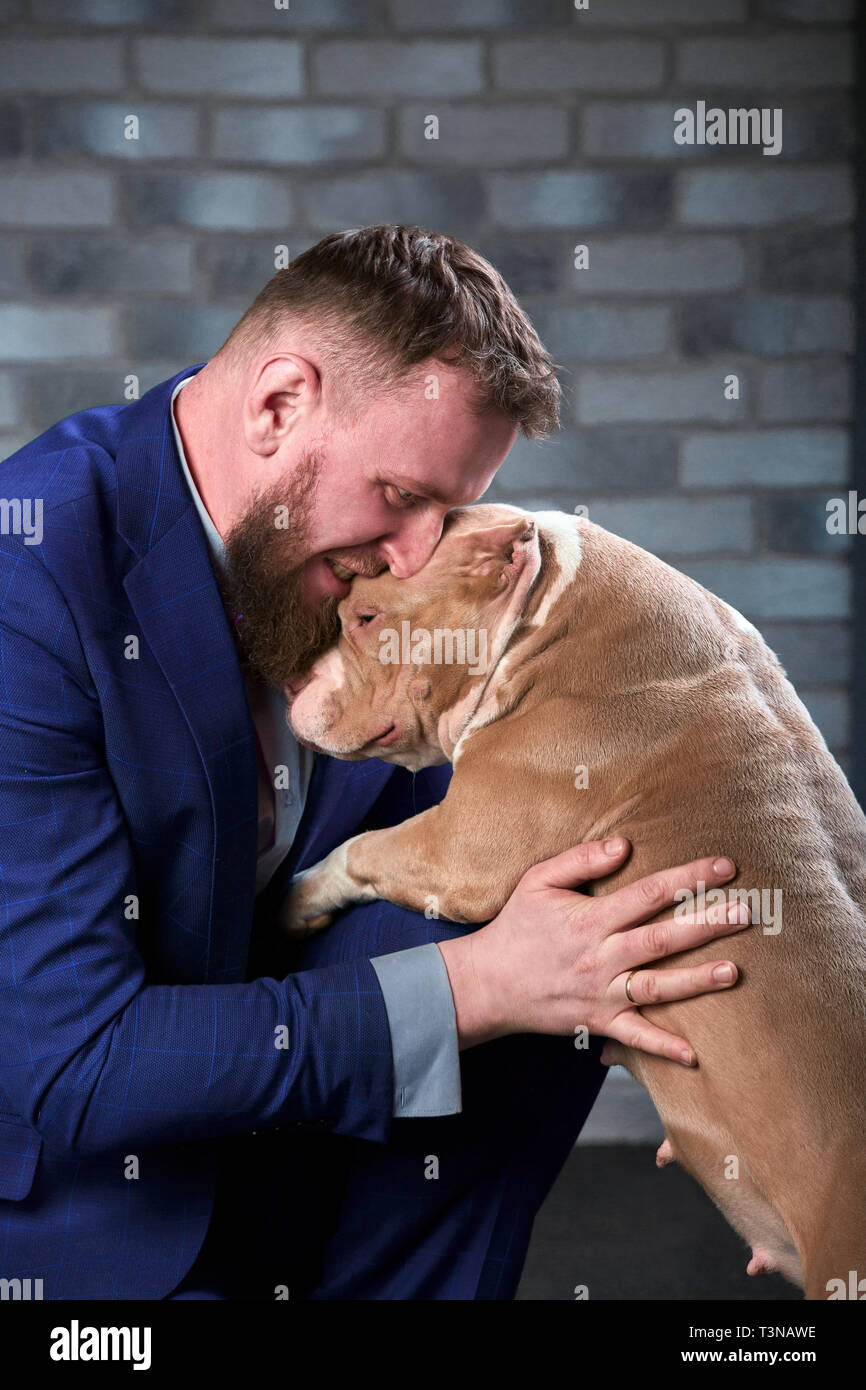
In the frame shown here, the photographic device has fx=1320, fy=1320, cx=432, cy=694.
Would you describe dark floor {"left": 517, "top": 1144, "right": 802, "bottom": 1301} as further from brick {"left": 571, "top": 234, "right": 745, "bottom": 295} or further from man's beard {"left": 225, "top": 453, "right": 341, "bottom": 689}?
brick {"left": 571, "top": 234, "right": 745, "bottom": 295}

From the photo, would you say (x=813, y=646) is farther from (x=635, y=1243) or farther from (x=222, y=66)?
(x=222, y=66)

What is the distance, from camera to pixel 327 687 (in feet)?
5.76

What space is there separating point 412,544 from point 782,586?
1834 mm

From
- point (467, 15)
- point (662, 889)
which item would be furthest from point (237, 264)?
point (662, 889)

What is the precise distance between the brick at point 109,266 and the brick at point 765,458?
1.30 m

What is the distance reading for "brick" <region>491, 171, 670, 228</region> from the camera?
3141mm

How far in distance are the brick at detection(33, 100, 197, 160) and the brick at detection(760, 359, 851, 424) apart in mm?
1493

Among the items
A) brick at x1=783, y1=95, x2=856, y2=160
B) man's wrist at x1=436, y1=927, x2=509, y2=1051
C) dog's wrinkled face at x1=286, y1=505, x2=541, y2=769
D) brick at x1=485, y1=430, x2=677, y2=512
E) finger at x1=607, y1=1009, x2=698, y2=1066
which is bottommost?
finger at x1=607, y1=1009, x2=698, y2=1066

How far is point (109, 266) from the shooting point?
3.14 m

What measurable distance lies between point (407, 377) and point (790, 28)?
7.00 feet

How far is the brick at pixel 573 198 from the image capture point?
3141 millimetres

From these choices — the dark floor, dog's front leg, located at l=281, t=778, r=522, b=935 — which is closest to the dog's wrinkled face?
dog's front leg, located at l=281, t=778, r=522, b=935

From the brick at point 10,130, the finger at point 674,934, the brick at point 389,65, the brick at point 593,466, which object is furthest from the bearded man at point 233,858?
the brick at point 10,130

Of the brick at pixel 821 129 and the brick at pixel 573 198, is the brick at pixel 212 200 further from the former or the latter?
the brick at pixel 821 129
